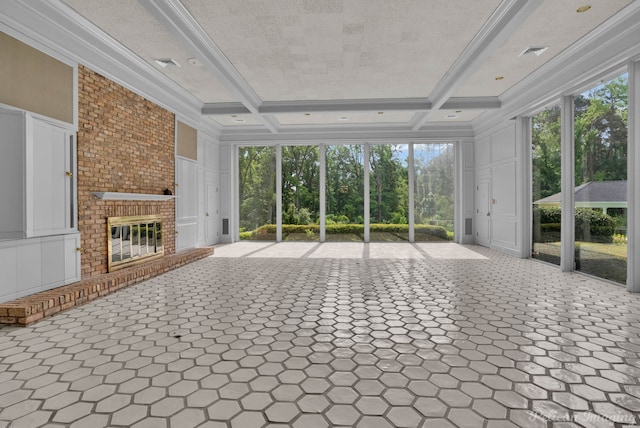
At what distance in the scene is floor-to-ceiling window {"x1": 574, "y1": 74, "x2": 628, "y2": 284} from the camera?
14.8 ft

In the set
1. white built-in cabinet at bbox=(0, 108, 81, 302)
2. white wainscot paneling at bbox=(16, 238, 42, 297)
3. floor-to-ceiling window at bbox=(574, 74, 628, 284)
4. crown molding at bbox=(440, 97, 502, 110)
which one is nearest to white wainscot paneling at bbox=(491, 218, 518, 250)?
floor-to-ceiling window at bbox=(574, 74, 628, 284)

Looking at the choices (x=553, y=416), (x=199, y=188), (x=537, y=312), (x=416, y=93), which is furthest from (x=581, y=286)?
(x=199, y=188)

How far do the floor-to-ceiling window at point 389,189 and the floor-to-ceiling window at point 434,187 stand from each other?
0.36m

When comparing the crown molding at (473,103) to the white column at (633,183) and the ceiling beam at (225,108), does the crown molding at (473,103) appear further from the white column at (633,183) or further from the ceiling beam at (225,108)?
the ceiling beam at (225,108)

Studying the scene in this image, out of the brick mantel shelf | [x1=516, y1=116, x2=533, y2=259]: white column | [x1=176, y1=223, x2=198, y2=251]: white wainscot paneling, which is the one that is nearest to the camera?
the brick mantel shelf

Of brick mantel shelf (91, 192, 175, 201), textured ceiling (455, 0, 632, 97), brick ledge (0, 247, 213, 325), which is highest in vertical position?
textured ceiling (455, 0, 632, 97)

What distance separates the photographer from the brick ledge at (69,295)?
10.2ft

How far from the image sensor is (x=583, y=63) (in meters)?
4.94

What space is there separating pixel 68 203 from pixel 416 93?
251 inches

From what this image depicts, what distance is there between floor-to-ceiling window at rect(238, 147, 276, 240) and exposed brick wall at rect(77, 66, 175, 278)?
371cm

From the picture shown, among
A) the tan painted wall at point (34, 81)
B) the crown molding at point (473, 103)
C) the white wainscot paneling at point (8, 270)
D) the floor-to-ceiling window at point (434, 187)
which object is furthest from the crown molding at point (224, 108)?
the white wainscot paneling at point (8, 270)

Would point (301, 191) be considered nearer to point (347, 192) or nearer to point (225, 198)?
point (347, 192)

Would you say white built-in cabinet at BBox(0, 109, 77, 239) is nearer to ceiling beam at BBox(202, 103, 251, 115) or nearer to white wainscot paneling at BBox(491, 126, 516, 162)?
ceiling beam at BBox(202, 103, 251, 115)

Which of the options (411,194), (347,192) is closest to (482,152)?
(411,194)
